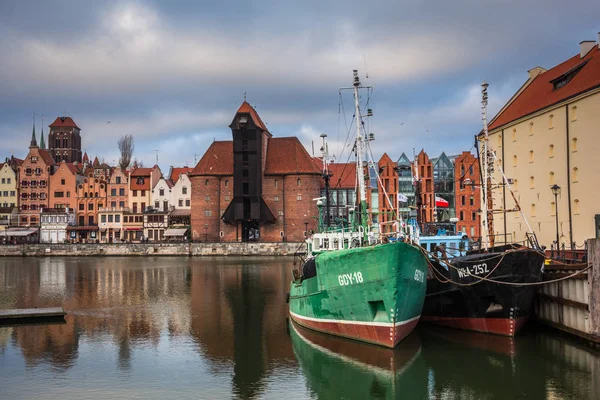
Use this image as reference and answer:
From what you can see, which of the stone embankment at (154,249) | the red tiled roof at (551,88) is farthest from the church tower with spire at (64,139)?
the red tiled roof at (551,88)

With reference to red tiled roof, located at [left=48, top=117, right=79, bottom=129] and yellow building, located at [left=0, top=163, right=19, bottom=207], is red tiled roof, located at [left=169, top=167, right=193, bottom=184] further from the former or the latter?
red tiled roof, located at [left=48, top=117, right=79, bottom=129]

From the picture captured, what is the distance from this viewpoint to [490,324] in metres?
27.8

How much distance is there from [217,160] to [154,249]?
1870 centimetres

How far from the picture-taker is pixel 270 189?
102062 millimetres

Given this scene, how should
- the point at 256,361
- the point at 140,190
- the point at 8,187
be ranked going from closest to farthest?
the point at 256,361 → the point at 140,190 → the point at 8,187

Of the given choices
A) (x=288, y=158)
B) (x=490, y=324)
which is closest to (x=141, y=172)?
(x=288, y=158)

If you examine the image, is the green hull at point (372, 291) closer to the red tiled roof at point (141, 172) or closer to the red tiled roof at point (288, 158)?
the red tiled roof at point (288, 158)

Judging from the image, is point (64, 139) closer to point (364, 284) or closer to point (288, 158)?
point (288, 158)

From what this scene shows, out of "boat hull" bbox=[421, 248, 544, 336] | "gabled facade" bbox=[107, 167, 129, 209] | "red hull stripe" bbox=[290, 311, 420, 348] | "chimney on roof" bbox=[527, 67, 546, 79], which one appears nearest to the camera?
"red hull stripe" bbox=[290, 311, 420, 348]

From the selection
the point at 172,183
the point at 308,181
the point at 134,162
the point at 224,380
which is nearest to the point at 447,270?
the point at 224,380

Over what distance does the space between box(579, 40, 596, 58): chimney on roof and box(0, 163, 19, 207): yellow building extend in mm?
103795

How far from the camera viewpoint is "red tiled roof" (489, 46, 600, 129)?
40.7 m

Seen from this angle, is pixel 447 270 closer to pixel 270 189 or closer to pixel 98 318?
pixel 98 318

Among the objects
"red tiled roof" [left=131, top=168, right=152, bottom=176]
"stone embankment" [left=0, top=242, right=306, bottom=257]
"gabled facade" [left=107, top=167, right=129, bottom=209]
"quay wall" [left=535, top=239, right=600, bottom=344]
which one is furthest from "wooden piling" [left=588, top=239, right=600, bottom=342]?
"gabled facade" [left=107, top=167, right=129, bottom=209]
